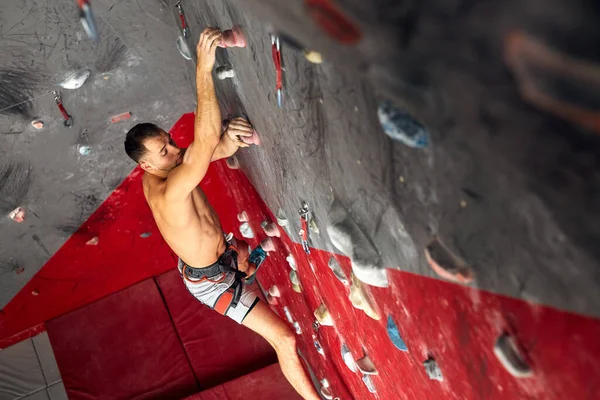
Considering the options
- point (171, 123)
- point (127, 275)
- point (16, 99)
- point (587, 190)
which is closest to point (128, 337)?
point (127, 275)

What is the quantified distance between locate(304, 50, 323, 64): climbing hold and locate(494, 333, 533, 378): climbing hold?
438mm

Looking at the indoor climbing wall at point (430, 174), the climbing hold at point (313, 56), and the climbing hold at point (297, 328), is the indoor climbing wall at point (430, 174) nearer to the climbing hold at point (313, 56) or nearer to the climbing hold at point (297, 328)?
the climbing hold at point (313, 56)

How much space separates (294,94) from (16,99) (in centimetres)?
185

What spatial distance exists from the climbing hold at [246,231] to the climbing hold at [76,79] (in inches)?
43.8

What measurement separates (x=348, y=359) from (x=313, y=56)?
1202mm

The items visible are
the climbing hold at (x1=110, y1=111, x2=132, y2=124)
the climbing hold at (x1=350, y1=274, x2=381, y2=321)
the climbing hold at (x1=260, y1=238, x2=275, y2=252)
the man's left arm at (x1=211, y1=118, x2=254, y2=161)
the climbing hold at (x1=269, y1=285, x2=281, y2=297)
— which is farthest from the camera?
the climbing hold at (x1=269, y1=285, x2=281, y2=297)

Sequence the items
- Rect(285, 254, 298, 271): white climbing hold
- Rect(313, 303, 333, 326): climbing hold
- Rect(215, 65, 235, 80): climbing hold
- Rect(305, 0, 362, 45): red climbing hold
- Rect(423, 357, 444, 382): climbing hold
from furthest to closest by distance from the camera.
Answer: Rect(285, 254, 298, 271): white climbing hold → Rect(313, 303, 333, 326): climbing hold → Rect(215, 65, 235, 80): climbing hold → Rect(423, 357, 444, 382): climbing hold → Rect(305, 0, 362, 45): red climbing hold

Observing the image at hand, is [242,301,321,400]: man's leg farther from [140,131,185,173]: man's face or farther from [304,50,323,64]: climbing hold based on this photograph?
[304,50,323,64]: climbing hold

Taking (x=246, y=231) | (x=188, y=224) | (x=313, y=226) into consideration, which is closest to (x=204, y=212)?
(x=188, y=224)

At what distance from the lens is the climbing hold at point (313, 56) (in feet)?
2.34

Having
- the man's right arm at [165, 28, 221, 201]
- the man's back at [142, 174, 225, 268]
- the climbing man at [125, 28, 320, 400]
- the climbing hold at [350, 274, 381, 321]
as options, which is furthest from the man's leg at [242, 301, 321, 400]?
the climbing hold at [350, 274, 381, 321]

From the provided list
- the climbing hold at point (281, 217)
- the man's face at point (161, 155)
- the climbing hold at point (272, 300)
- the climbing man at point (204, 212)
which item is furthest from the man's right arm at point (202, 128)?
the climbing hold at point (272, 300)

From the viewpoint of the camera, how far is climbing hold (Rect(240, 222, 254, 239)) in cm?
282

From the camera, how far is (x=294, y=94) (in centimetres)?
97
